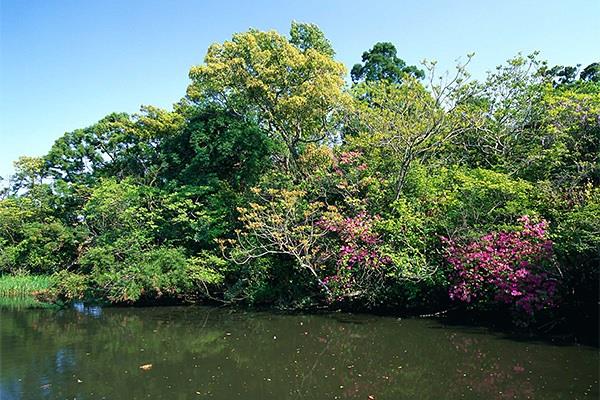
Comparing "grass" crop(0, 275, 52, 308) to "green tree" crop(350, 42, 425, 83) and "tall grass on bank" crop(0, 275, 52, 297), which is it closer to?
"tall grass on bank" crop(0, 275, 52, 297)

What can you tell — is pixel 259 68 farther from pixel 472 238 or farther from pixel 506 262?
pixel 506 262

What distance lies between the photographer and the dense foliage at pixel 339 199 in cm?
948

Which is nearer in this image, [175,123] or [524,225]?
[524,225]

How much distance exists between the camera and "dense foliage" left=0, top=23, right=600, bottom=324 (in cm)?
948

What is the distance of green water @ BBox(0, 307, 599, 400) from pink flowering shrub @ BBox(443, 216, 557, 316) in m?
0.78

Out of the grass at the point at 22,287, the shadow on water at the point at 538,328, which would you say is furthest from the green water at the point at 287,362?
the grass at the point at 22,287

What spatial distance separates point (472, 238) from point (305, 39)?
26.7 ft

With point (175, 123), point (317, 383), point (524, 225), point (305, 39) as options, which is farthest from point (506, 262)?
point (175, 123)

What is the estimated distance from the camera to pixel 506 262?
9.00m

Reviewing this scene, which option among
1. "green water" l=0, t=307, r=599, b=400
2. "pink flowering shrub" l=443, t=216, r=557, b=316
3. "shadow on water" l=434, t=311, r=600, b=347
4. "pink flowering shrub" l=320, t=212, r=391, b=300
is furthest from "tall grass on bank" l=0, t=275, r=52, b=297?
"pink flowering shrub" l=443, t=216, r=557, b=316

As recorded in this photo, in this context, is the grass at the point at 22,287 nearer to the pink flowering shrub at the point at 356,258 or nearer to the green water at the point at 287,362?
the green water at the point at 287,362

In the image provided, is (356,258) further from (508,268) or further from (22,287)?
(22,287)

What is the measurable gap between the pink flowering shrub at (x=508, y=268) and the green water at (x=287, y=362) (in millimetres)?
776

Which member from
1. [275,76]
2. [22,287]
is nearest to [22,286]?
[22,287]
